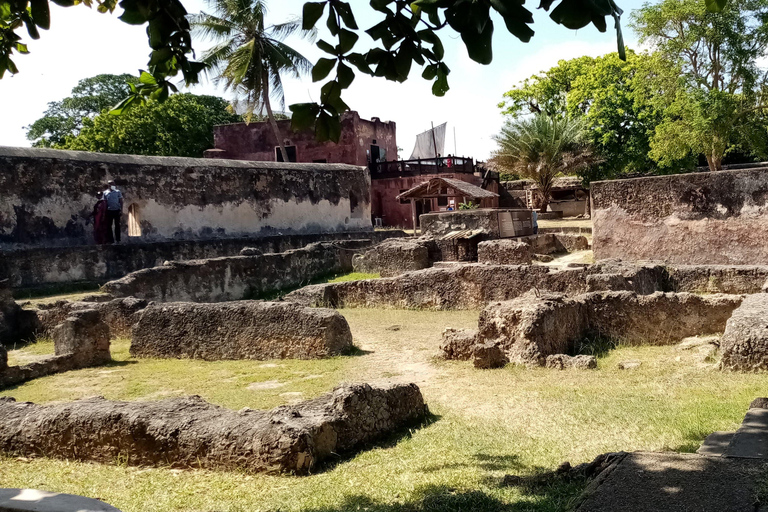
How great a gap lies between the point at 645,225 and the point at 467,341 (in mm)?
6161

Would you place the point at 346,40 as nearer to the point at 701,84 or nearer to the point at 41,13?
the point at 41,13

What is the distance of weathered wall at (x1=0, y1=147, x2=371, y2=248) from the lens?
14945 millimetres

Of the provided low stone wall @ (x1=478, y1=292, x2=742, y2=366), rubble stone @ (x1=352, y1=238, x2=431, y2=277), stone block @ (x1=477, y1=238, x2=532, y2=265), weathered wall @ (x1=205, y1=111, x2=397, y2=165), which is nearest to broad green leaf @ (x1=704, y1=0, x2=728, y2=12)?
low stone wall @ (x1=478, y1=292, x2=742, y2=366)

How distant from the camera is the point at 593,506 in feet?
8.84

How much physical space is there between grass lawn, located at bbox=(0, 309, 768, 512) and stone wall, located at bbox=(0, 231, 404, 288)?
19.7ft

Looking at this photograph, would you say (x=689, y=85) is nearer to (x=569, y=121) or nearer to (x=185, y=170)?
(x=569, y=121)

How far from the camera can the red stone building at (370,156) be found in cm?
3128

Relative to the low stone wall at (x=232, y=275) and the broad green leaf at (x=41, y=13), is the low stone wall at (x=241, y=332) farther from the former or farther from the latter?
the broad green leaf at (x=41, y=13)

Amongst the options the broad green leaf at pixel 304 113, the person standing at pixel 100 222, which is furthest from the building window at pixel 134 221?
the broad green leaf at pixel 304 113

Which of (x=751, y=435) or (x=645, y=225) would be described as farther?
(x=645, y=225)

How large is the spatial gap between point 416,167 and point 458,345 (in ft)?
79.8

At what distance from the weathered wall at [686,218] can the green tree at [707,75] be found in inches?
488

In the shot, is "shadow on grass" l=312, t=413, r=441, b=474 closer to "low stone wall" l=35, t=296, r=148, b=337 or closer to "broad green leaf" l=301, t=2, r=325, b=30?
"broad green leaf" l=301, t=2, r=325, b=30

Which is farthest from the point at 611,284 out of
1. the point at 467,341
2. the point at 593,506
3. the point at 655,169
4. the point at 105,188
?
the point at 655,169
